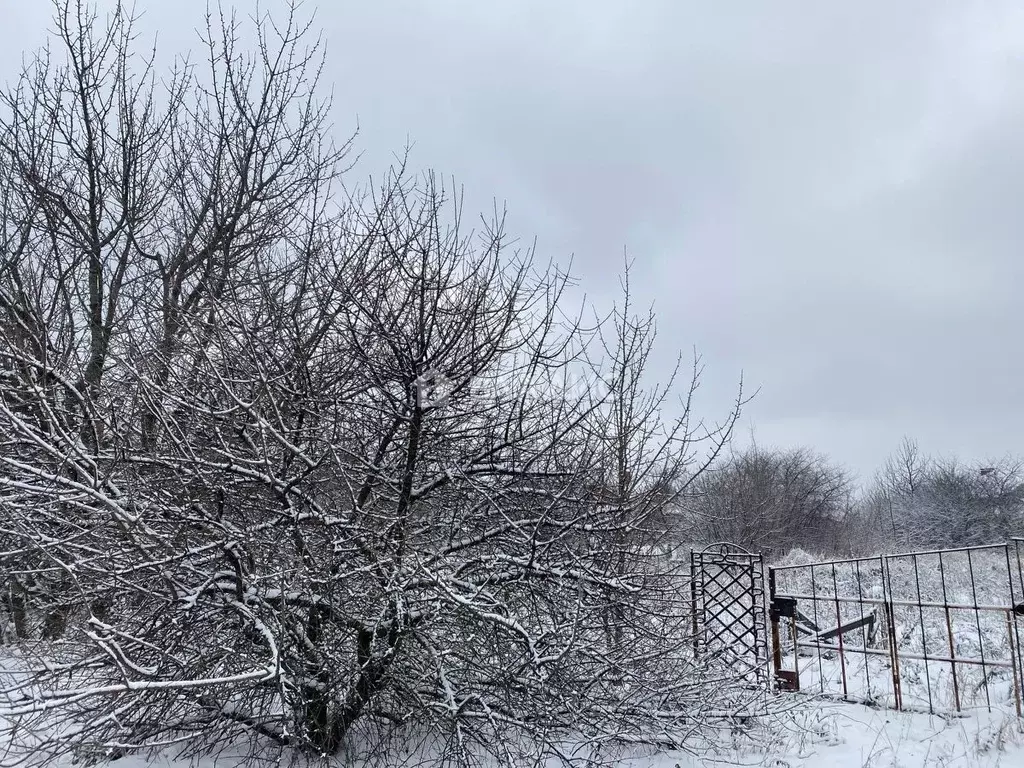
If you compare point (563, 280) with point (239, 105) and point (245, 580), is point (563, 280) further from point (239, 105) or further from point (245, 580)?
point (239, 105)

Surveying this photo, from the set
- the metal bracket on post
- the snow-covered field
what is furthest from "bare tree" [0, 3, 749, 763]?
the metal bracket on post

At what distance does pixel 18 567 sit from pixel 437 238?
4.40 m

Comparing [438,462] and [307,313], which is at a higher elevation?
[307,313]

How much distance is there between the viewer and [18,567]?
5.59m

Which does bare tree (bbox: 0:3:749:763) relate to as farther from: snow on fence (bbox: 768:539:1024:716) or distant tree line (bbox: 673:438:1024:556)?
distant tree line (bbox: 673:438:1024:556)

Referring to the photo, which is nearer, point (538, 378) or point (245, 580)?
point (245, 580)

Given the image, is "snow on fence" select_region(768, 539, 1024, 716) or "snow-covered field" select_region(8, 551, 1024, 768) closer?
"snow-covered field" select_region(8, 551, 1024, 768)

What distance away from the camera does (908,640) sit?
1156 centimetres

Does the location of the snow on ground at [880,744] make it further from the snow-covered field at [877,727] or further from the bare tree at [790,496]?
the bare tree at [790,496]

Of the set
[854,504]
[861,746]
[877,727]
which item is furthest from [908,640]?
[854,504]

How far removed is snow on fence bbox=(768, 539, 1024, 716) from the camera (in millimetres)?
7543

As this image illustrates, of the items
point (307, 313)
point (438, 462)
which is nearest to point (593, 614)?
point (438, 462)

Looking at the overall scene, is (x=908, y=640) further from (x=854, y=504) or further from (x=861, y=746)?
(x=854, y=504)

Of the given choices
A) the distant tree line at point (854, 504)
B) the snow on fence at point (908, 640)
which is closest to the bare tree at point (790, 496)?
the distant tree line at point (854, 504)
